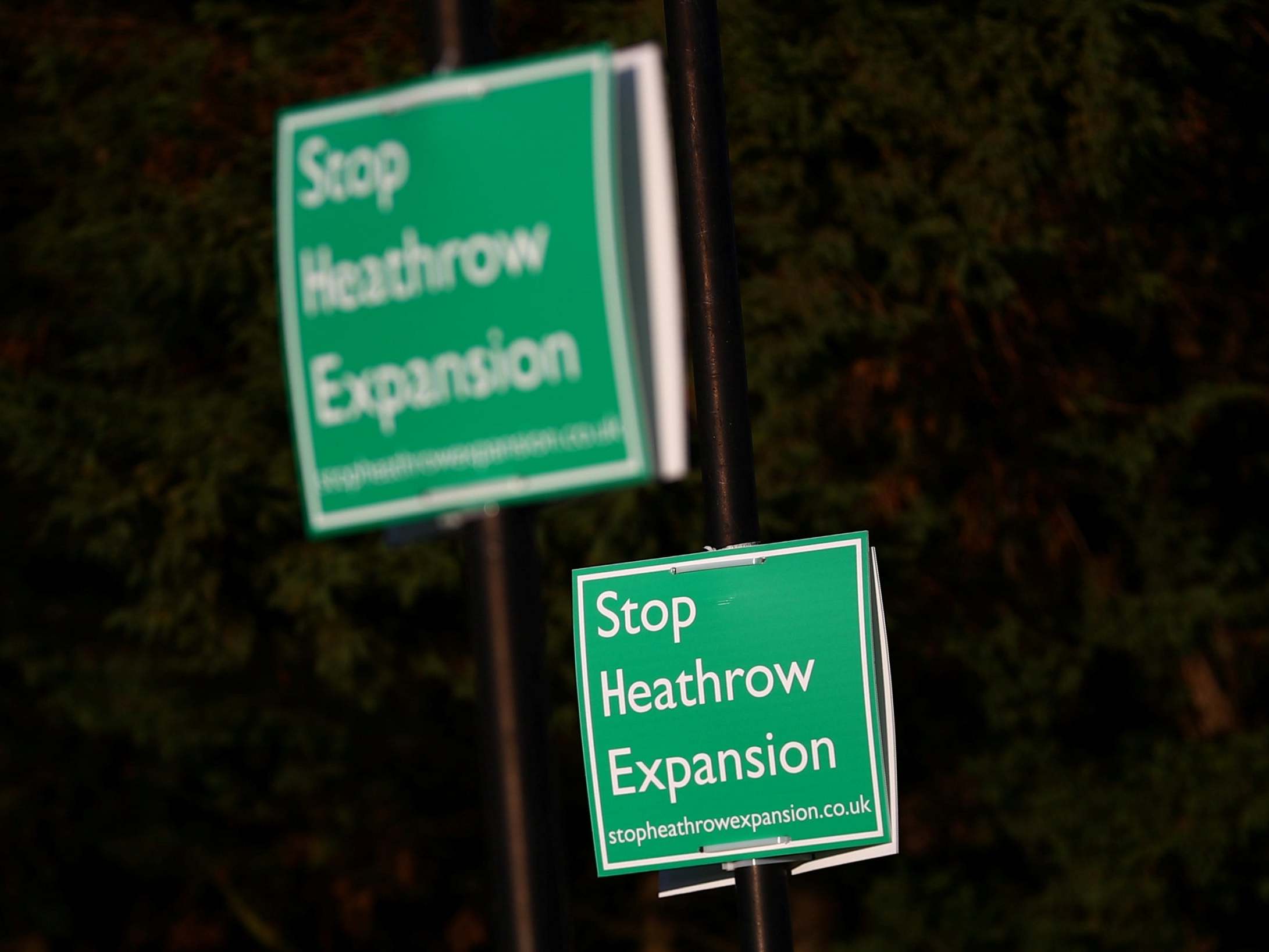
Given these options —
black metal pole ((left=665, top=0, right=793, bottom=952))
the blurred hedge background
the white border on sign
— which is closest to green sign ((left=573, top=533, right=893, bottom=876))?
black metal pole ((left=665, top=0, right=793, bottom=952))

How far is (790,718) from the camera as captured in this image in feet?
14.5

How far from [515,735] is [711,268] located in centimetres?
235

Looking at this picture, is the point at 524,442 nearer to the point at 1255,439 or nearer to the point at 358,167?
the point at 358,167

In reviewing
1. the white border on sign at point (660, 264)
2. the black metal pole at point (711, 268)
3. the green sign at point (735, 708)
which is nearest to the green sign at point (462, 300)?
the white border on sign at point (660, 264)

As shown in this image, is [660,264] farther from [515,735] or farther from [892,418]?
[892,418]

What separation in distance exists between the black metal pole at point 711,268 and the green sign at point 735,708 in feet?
1.57

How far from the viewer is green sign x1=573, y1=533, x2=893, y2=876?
4.41 m

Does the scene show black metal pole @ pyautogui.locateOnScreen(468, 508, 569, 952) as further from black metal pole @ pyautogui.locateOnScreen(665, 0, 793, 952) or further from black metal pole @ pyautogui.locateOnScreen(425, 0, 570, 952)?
black metal pole @ pyautogui.locateOnScreen(665, 0, 793, 952)

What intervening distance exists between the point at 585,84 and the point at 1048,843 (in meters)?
11.4

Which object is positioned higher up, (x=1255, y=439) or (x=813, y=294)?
(x=813, y=294)

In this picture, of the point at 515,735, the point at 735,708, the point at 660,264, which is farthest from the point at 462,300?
the point at 735,708

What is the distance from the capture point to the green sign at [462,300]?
2.86 m

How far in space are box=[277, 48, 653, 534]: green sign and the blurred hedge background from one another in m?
8.21

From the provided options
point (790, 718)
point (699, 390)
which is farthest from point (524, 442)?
point (699, 390)
